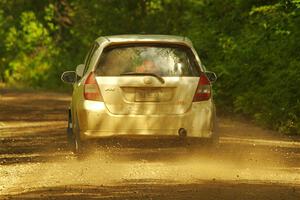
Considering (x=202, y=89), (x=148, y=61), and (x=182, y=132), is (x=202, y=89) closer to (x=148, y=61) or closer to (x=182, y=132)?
(x=182, y=132)

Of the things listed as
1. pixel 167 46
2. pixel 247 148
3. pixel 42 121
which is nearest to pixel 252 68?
pixel 42 121

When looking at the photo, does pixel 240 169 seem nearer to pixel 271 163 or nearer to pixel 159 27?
pixel 271 163

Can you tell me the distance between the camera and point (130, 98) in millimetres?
13141

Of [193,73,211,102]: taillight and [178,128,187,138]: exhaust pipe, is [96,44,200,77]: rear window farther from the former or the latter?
[178,128,187,138]: exhaust pipe

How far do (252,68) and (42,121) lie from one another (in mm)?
4753

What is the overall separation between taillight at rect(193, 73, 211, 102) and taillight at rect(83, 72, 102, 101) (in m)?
1.26

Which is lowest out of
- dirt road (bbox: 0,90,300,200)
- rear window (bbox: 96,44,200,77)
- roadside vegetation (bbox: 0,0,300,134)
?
roadside vegetation (bbox: 0,0,300,134)

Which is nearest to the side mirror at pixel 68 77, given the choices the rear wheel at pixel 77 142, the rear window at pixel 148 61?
the rear wheel at pixel 77 142

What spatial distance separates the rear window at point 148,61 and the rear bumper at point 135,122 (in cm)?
47

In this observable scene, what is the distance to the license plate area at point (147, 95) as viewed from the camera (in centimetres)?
1313

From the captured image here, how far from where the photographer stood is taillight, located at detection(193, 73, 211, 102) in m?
13.3

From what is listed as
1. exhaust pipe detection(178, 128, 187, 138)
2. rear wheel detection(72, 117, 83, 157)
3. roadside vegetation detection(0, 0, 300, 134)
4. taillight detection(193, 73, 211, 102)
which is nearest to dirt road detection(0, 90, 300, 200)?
rear wheel detection(72, 117, 83, 157)

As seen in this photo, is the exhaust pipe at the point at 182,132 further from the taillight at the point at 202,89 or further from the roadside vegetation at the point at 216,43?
the roadside vegetation at the point at 216,43

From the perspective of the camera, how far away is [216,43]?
83.6 ft
